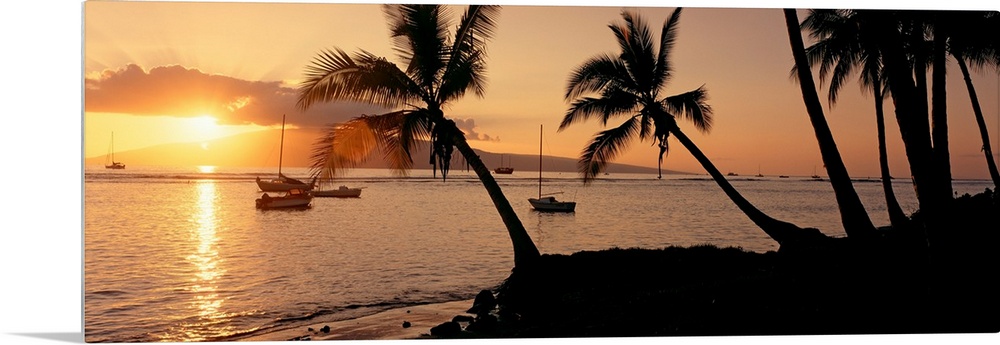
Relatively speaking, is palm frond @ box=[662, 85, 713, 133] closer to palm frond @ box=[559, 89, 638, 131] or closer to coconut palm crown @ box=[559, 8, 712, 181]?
coconut palm crown @ box=[559, 8, 712, 181]

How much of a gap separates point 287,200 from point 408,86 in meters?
21.1

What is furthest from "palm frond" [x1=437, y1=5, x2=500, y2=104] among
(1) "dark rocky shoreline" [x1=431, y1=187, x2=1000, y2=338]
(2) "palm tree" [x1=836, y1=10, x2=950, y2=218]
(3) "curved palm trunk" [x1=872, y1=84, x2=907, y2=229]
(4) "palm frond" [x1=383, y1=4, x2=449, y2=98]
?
(3) "curved palm trunk" [x1=872, y1=84, x2=907, y2=229]

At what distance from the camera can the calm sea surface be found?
8.72 meters

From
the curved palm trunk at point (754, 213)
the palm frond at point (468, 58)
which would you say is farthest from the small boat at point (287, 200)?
the curved palm trunk at point (754, 213)

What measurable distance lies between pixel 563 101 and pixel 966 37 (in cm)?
449

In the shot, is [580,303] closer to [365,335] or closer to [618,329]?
[618,329]

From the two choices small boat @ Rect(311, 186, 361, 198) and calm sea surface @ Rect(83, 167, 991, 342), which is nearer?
calm sea surface @ Rect(83, 167, 991, 342)

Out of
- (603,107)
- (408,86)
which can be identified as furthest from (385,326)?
(603,107)

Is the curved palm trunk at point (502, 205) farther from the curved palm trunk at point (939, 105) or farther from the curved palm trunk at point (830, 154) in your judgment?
the curved palm trunk at point (939, 105)

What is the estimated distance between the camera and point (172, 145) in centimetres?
780

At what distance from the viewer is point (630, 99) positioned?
974 centimetres

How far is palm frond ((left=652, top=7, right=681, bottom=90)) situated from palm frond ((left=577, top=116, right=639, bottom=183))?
1.84 feet

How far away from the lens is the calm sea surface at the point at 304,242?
8.72 meters

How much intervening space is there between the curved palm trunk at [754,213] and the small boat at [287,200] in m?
18.1
